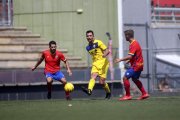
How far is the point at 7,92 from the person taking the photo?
22.6m

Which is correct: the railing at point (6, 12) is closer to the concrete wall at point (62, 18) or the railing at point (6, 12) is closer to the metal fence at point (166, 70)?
the concrete wall at point (62, 18)

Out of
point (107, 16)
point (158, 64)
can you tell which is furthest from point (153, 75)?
point (107, 16)

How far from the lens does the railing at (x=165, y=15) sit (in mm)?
29725

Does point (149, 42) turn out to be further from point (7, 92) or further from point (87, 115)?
point (87, 115)

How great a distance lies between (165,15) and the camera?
30156 millimetres

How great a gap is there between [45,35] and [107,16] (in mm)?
2361

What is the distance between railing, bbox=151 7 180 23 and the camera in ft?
97.5

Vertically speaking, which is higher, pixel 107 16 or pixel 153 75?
pixel 107 16

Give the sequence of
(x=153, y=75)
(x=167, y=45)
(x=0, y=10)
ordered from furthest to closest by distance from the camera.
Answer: (x=167, y=45) < (x=153, y=75) < (x=0, y=10)

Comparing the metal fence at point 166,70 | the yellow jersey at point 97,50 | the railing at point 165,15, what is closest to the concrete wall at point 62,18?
the metal fence at point 166,70

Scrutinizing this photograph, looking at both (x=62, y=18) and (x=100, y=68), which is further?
(x=62, y=18)

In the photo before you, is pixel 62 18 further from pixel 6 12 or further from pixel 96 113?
pixel 96 113

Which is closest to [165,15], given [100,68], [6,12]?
[6,12]

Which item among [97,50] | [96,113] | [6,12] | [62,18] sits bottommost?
[96,113]
